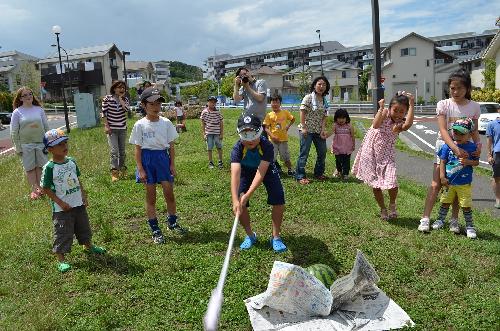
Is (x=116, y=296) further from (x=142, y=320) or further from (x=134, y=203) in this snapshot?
(x=134, y=203)

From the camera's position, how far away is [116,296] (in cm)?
417

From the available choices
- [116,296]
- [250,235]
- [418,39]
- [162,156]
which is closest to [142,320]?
[116,296]

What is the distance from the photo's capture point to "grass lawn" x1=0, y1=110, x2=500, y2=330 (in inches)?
149

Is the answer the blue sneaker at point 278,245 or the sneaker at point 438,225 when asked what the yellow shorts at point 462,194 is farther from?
the blue sneaker at point 278,245

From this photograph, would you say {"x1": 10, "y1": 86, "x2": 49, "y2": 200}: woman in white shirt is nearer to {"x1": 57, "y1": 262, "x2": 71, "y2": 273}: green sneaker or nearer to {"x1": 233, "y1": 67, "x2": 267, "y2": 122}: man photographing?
{"x1": 57, "y1": 262, "x2": 71, "y2": 273}: green sneaker

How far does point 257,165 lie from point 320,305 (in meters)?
1.92

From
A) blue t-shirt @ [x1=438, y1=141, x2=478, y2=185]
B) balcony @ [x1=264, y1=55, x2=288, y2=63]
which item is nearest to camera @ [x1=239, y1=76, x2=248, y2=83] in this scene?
blue t-shirt @ [x1=438, y1=141, x2=478, y2=185]

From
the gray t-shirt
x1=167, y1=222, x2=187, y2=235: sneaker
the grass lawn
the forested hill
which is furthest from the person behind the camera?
the forested hill

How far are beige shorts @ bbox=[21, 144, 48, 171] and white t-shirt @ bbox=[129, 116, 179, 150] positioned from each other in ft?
11.9

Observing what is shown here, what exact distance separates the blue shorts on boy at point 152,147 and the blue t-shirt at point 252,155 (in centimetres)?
110

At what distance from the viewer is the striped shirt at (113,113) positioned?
892cm

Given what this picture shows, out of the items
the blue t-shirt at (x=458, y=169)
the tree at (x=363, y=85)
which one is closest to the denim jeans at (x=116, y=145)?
the blue t-shirt at (x=458, y=169)

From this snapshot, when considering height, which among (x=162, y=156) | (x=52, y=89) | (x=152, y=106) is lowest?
(x=162, y=156)

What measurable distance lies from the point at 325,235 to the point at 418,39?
51943 millimetres
